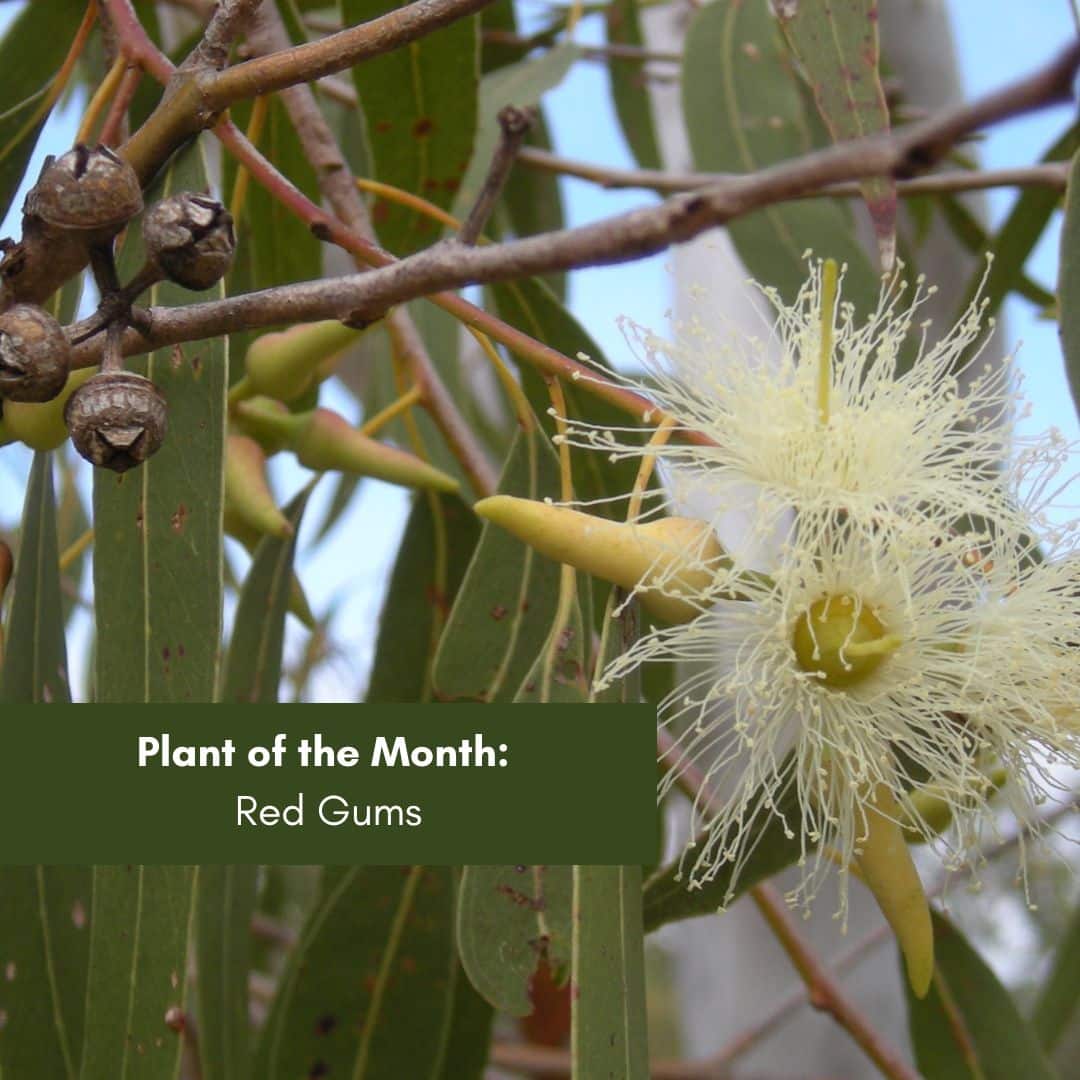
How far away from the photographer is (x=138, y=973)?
0.87m

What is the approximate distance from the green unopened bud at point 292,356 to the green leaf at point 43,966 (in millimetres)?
369

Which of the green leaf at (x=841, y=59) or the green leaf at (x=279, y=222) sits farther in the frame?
the green leaf at (x=279, y=222)

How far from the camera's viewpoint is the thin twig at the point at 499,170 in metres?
0.72

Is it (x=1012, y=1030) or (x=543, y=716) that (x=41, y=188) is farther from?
(x=1012, y=1030)

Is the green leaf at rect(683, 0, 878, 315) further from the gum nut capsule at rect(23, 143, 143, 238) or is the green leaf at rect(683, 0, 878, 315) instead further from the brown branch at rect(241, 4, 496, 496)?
the gum nut capsule at rect(23, 143, 143, 238)

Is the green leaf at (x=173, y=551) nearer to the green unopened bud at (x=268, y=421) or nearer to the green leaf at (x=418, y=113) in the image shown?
the green unopened bud at (x=268, y=421)

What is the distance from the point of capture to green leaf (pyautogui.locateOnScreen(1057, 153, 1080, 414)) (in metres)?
0.84

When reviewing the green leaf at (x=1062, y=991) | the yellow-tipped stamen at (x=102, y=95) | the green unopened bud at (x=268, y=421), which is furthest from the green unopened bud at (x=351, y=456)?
the green leaf at (x=1062, y=991)

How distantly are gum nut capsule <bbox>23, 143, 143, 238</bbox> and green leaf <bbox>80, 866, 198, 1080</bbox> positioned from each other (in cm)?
39

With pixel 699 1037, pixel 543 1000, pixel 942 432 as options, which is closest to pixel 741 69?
pixel 942 432

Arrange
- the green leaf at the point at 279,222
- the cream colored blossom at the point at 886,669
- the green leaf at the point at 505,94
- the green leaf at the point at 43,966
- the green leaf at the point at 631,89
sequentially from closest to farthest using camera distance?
1. the cream colored blossom at the point at 886,669
2. the green leaf at the point at 43,966
3. the green leaf at the point at 279,222
4. the green leaf at the point at 505,94
5. the green leaf at the point at 631,89

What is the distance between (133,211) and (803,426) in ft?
1.33

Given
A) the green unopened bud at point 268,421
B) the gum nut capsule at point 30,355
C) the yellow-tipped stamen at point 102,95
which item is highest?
the yellow-tipped stamen at point 102,95

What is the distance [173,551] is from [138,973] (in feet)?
0.85
